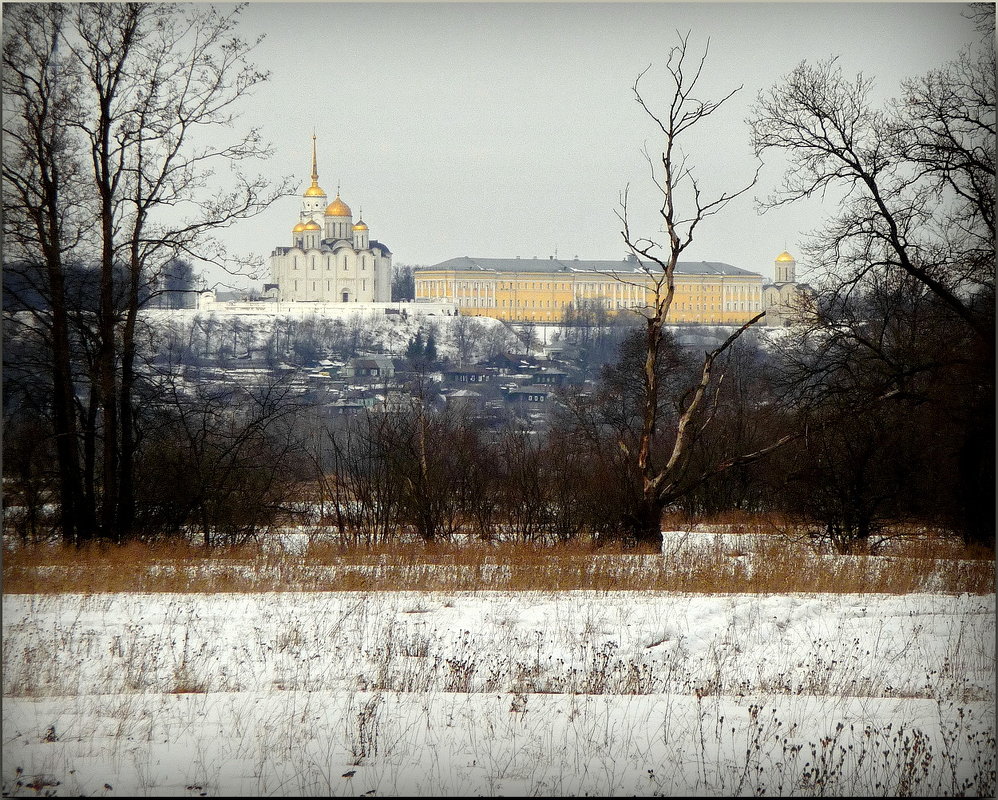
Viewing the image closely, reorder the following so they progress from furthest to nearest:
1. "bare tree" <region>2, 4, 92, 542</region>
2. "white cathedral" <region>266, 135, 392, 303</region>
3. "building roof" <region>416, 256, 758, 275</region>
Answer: "building roof" <region>416, 256, 758, 275</region>, "white cathedral" <region>266, 135, 392, 303</region>, "bare tree" <region>2, 4, 92, 542</region>

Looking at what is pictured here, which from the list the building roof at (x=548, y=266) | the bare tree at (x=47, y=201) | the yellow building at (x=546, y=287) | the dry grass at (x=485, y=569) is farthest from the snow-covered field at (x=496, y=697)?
the building roof at (x=548, y=266)

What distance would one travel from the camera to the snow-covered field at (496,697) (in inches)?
158

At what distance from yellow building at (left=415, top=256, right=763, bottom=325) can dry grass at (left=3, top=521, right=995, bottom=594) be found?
7923cm

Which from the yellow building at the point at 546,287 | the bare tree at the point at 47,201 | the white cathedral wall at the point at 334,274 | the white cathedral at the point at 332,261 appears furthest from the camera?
the white cathedral at the point at 332,261

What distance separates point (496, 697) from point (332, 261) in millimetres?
94868

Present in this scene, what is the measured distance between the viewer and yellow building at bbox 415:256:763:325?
92.4m

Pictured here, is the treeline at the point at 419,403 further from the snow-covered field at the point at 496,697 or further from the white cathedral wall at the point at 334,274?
the white cathedral wall at the point at 334,274

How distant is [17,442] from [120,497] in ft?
3.63

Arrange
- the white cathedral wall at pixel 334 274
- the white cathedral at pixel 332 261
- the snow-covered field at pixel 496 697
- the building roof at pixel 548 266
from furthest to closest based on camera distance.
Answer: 1. the building roof at pixel 548 266
2. the white cathedral at pixel 332 261
3. the white cathedral wall at pixel 334 274
4. the snow-covered field at pixel 496 697

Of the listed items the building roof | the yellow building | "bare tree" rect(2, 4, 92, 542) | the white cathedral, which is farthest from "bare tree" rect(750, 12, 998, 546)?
the building roof

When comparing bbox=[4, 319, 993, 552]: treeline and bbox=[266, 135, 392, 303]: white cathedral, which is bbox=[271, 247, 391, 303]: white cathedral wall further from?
bbox=[4, 319, 993, 552]: treeline

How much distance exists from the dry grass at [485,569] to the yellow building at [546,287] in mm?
79225

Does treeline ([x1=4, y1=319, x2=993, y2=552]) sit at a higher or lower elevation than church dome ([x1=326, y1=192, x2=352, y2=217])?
lower

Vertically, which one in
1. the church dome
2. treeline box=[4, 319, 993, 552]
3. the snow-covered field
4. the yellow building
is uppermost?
the church dome
